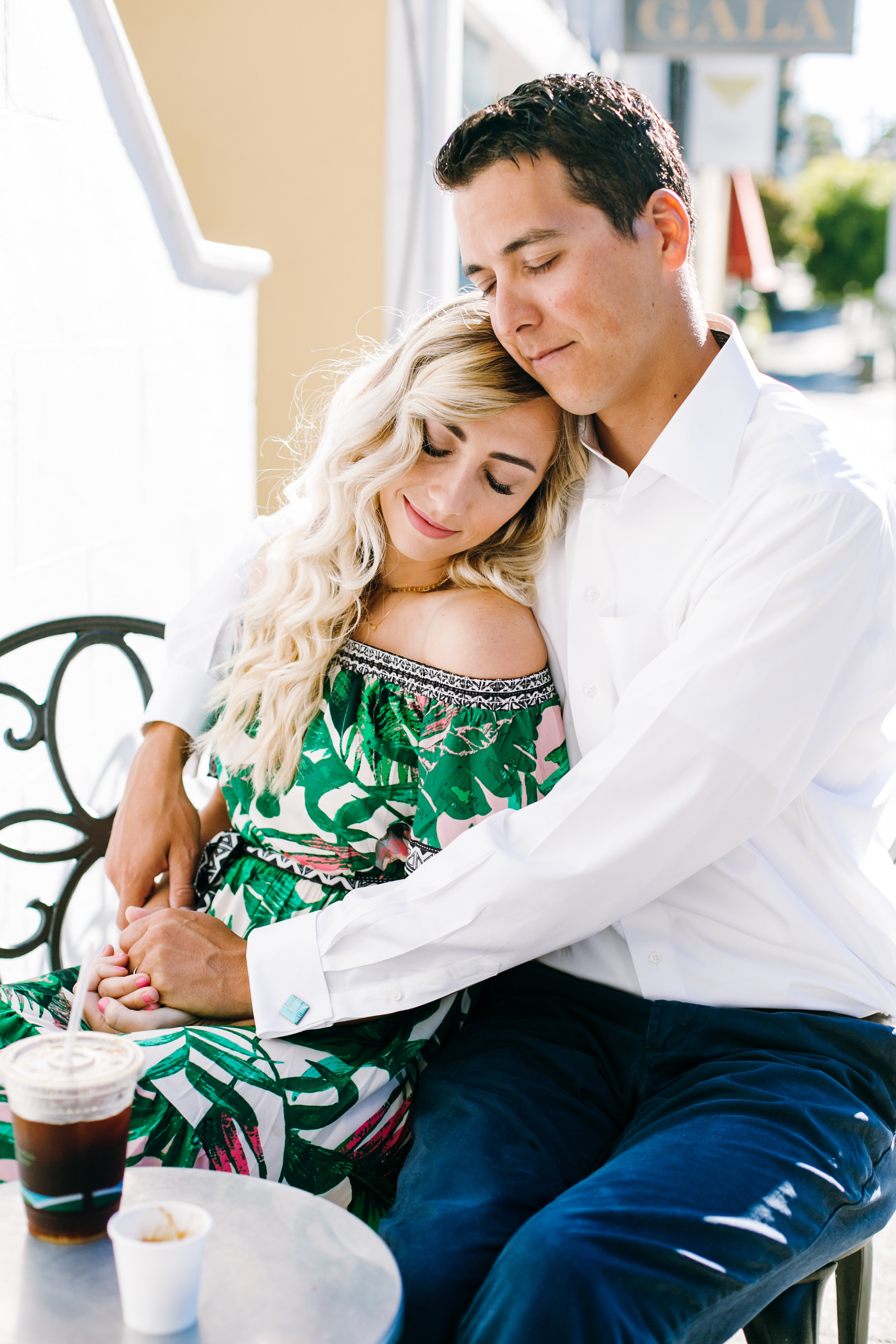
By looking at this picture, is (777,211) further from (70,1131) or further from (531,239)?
(70,1131)

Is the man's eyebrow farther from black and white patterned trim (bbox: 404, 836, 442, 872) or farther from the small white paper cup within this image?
the small white paper cup

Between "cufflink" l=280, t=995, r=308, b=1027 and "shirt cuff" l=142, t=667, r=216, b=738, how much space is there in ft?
2.43

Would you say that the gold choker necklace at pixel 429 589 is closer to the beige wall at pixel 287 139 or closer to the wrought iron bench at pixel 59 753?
the wrought iron bench at pixel 59 753

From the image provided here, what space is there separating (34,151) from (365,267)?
2392 mm

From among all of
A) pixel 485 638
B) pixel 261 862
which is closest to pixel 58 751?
pixel 261 862

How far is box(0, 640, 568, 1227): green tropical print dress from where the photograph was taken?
70.1 inches

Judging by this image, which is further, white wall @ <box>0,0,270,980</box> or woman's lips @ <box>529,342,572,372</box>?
white wall @ <box>0,0,270,980</box>

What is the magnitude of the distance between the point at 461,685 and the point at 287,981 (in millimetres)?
547

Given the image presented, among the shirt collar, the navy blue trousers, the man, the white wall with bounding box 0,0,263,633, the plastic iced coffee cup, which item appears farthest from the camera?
the white wall with bounding box 0,0,263,633

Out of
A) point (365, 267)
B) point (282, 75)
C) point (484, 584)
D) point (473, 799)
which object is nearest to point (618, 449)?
point (484, 584)

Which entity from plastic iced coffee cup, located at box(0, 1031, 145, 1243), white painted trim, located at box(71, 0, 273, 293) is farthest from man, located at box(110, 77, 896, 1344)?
white painted trim, located at box(71, 0, 273, 293)

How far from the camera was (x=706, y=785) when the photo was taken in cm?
181

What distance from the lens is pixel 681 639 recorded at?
1903mm

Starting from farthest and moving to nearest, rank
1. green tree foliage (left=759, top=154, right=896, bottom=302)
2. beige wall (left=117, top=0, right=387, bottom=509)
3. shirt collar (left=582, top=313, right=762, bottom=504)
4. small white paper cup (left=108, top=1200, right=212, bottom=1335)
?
1. green tree foliage (left=759, top=154, right=896, bottom=302)
2. beige wall (left=117, top=0, right=387, bottom=509)
3. shirt collar (left=582, top=313, right=762, bottom=504)
4. small white paper cup (left=108, top=1200, right=212, bottom=1335)
